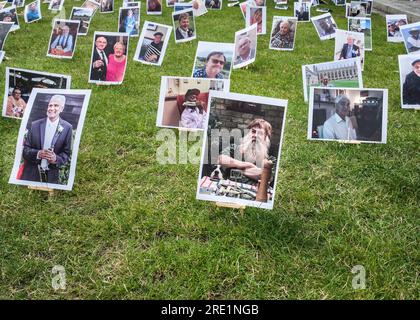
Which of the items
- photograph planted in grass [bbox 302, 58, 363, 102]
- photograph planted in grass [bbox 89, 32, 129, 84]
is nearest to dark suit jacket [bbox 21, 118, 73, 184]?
photograph planted in grass [bbox 89, 32, 129, 84]

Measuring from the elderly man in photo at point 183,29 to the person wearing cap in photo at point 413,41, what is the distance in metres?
3.78

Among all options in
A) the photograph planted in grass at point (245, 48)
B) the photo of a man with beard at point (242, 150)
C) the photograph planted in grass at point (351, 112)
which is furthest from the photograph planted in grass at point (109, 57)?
the photo of a man with beard at point (242, 150)

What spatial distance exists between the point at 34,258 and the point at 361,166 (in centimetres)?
254

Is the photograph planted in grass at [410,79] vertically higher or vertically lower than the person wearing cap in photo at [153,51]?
lower

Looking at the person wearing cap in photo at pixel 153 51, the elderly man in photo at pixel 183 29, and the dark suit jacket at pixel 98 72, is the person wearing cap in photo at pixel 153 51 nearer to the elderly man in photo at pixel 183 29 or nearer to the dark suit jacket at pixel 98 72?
the dark suit jacket at pixel 98 72

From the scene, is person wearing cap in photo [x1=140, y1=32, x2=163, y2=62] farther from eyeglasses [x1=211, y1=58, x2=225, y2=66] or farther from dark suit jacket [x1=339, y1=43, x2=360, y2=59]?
dark suit jacket [x1=339, y1=43, x2=360, y2=59]

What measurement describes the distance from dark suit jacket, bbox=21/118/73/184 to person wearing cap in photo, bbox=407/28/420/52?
4921 millimetres

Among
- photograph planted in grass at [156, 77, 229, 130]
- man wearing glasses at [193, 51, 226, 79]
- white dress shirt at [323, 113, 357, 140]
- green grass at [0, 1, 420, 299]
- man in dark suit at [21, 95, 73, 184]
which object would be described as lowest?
green grass at [0, 1, 420, 299]

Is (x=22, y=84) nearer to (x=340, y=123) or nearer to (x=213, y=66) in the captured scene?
(x=213, y=66)

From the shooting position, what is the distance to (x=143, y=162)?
140 inches

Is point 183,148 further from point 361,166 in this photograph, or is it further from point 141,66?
point 141,66

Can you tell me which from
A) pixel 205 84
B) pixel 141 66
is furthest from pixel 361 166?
pixel 141 66

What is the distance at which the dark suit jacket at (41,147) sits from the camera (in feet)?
9.60

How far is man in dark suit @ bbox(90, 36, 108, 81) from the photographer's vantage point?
5.20 metres
